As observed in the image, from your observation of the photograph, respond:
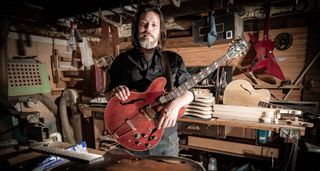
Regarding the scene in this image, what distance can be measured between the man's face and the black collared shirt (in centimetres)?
15

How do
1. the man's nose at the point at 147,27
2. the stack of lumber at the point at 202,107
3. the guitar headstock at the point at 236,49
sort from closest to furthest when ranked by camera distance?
1. the man's nose at the point at 147,27
2. the guitar headstock at the point at 236,49
3. the stack of lumber at the point at 202,107

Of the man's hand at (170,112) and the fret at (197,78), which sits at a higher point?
the fret at (197,78)

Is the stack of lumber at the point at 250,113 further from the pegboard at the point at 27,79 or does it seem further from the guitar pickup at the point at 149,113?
the pegboard at the point at 27,79

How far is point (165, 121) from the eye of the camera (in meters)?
1.67

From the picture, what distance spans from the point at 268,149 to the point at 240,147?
444 millimetres

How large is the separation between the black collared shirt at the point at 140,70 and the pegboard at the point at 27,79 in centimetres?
233

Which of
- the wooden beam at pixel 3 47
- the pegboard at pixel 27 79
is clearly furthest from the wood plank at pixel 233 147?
the wooden beam at pixel 3 47

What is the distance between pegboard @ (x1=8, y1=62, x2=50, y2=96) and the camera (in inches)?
124

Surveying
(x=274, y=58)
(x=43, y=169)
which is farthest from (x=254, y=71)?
(x=43, y=169)

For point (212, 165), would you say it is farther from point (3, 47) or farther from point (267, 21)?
point (3, 47)

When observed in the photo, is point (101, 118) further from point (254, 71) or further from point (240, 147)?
point (254, 71)

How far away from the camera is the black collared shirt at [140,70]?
6.20ft

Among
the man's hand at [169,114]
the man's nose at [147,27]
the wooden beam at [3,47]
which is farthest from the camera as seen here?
the wooden beam at [3,47]

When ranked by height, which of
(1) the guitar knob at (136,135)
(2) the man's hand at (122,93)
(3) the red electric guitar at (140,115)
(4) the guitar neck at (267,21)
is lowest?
(1) the guitar knob at (136,135)
